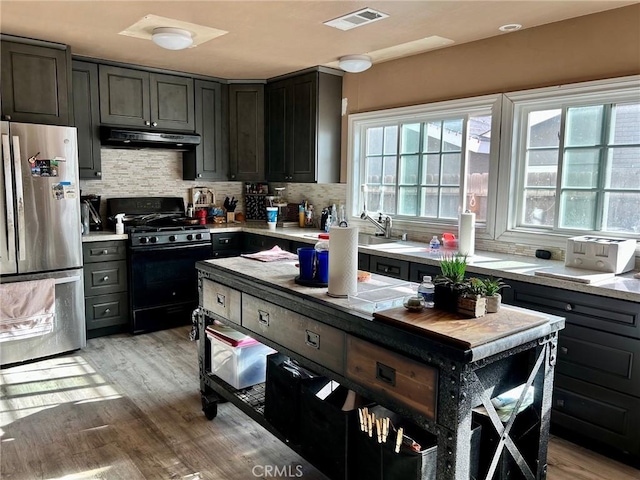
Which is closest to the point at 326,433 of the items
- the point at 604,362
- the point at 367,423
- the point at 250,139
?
the point at 367,423

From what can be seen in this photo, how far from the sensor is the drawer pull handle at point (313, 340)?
2018 millimetres

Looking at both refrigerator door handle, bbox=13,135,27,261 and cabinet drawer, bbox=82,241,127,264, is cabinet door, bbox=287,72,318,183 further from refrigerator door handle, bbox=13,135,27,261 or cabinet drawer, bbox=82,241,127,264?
refrigerator door handle, bbox=13,135,27,261

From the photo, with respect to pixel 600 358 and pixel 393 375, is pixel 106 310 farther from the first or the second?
pixel 600 358

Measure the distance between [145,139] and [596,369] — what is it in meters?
3.93

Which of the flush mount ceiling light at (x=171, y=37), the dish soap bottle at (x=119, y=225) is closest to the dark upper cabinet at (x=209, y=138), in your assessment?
the dish soap bottle at (x=119, y=225)

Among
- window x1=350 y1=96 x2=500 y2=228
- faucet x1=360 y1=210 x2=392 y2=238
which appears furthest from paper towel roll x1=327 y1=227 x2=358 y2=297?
faucet x1=360 y1=210 x2=392 y2=238

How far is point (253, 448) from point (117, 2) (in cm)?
267

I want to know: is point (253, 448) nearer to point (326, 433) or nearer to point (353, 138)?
point (326, 433)

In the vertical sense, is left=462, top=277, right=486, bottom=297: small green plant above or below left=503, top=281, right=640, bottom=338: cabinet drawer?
above

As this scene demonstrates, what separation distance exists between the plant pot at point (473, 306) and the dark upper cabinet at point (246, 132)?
3.76 meters

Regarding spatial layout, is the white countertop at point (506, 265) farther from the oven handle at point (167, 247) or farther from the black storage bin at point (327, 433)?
the black storage bin at point (327, 433)

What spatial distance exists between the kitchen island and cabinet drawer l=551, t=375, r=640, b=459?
0.87 meters

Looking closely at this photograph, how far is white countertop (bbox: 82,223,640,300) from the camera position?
96.7 inches

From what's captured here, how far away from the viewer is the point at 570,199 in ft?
10.6
